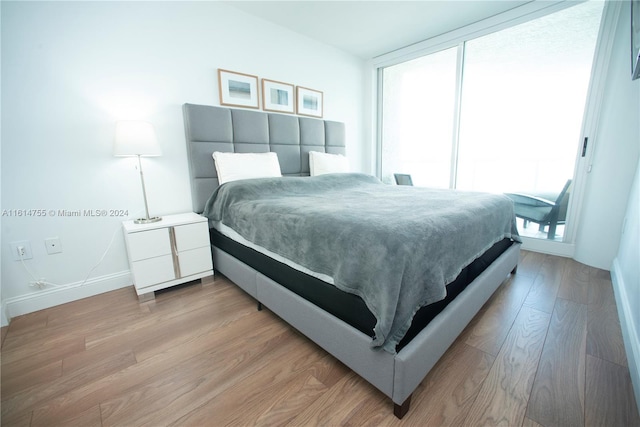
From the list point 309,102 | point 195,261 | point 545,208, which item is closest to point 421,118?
point 309,102

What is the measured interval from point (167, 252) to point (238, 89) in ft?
5.48

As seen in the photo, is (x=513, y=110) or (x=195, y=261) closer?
(x=195, y=261)

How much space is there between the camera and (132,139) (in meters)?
1.80

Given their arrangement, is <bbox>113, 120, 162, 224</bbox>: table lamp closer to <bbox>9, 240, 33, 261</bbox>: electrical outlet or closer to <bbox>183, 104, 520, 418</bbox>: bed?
<bbox>183, 104, 520, 418</bbox>: bed

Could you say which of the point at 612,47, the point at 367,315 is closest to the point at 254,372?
the point at 367,315

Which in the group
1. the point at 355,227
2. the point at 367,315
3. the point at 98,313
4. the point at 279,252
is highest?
the point at 355,227

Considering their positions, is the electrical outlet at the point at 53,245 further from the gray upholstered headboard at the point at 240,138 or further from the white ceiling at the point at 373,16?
the white ceiling at the point at 373,16

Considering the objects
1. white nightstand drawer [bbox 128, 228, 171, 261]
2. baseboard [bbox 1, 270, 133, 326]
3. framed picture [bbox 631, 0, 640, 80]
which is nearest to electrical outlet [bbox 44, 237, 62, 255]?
baseboard [bbox 1, 270, 133, 326]

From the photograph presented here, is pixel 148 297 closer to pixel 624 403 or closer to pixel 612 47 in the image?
pixel 624 403

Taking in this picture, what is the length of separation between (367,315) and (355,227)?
363 mm

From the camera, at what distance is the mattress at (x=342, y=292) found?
107 cm

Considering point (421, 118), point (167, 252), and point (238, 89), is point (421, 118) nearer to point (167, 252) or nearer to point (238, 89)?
point (238, 89)

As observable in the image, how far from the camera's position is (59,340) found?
58.5 inches

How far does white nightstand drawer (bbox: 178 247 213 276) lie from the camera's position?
2.01 meters
